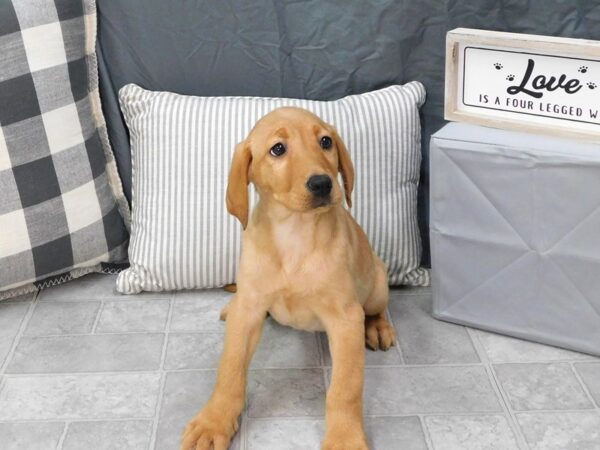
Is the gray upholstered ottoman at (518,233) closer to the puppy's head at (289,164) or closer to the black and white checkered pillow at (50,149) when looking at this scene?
the puppy's head at (289,164)

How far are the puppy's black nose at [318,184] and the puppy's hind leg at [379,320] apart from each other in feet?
1.33

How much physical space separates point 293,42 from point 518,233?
69 cm

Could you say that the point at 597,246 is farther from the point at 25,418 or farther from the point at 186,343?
the point at 25,418

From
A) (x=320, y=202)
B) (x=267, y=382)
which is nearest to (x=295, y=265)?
(x=320, y=202)

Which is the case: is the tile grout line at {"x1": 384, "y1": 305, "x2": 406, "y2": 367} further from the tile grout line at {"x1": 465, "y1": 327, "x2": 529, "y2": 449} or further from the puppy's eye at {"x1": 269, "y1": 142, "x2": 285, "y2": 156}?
the puppy's eye at {"x1": 269, "y1": 142, "x2": 285, "y2": 156}

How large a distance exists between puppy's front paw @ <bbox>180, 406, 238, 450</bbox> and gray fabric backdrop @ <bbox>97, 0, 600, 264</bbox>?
33.2 inches

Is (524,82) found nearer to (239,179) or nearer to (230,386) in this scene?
(239,179)

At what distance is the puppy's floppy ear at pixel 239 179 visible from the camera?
155 cm

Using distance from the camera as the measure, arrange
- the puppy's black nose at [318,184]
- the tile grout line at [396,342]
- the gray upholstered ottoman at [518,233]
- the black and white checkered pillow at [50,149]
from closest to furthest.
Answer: the puppy's black nose at [318,184] < the gray upholstered ottoman at [518,233] < the tile grout line at [396,342] < the black and white checkered pillow at [50,149]

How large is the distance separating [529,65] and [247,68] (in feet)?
2.21

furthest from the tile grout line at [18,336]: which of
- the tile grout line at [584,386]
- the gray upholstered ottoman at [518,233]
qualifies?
the tile grout line at [584,386]

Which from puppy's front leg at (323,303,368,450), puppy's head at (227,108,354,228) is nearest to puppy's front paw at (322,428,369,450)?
puppy's front leg at (323,303,368,450)

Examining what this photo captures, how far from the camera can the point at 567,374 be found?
1737 millimetres

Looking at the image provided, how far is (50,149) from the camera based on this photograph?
1987 mm
